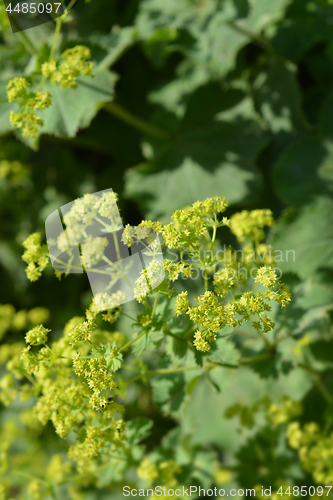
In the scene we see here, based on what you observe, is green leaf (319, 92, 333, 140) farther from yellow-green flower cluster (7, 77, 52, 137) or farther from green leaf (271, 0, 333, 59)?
yellow-green flower cluster (7, 77, 52, 137)

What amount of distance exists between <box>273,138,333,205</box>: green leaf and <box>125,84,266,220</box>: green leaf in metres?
0.14

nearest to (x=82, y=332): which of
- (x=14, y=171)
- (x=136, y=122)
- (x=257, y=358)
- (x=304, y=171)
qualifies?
(x=257, y=358)

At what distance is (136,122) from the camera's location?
2.23 metres

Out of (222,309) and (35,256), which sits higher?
(35,256)

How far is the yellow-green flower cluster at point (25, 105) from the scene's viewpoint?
4.37 feet

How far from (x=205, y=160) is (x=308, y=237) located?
711 millimetres

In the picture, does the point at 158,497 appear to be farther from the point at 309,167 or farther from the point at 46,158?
the point at 46,158

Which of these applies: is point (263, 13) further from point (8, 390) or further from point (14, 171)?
point (8, 390)

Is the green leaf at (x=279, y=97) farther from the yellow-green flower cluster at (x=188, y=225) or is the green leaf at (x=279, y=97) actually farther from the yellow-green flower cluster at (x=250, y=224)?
the yellow-green flower cluster at (x=188, y=225)

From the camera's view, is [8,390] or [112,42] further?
[112,42]

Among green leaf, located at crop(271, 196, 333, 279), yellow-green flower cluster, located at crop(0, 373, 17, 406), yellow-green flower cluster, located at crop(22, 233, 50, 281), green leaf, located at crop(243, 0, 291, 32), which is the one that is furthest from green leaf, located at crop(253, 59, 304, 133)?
yellow-green flower cluster, located at crop(0, 373, 17, 406)

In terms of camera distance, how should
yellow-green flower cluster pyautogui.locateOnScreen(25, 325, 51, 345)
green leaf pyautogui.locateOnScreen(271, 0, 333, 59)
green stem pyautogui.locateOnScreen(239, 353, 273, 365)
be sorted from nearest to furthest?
yellow-green flower cluster pyautogui.locateOnScreen(25, 325, 51, 345)
green stem pyautogui.locateOnScreen(239, 353, 273, 365)
green leaf pyautogui.locateOnScreen(271, 0, 333, 59)

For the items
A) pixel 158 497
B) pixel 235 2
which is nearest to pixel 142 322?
pixel 158 497

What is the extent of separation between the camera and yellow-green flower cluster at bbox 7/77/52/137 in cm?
133
